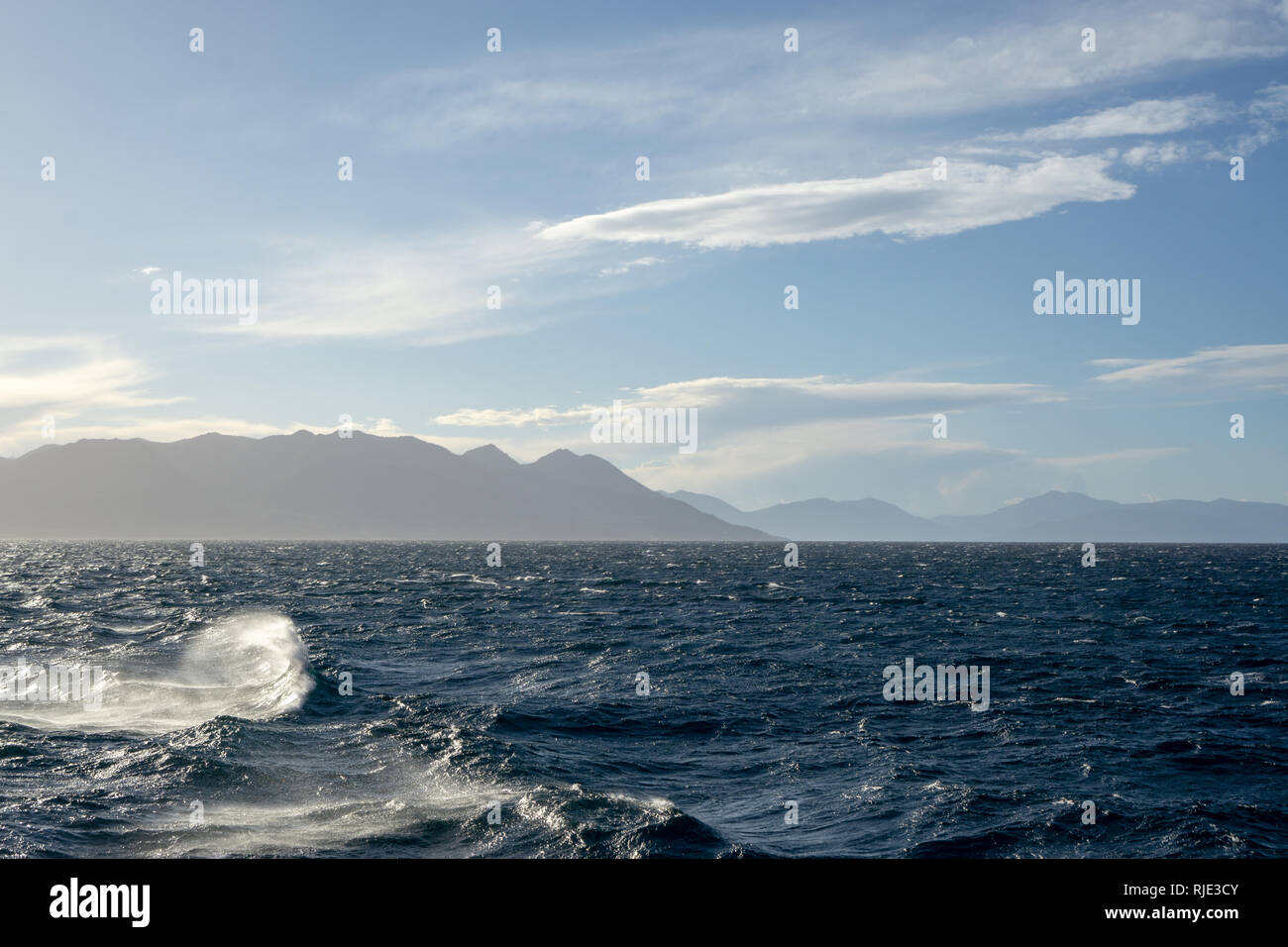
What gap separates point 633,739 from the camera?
985 inches

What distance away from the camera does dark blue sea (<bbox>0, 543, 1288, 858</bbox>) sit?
→ 55.1ft

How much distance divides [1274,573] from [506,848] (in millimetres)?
123971

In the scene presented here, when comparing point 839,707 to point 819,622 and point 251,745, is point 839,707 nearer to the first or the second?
point 251,745

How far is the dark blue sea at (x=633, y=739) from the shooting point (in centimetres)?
1680
